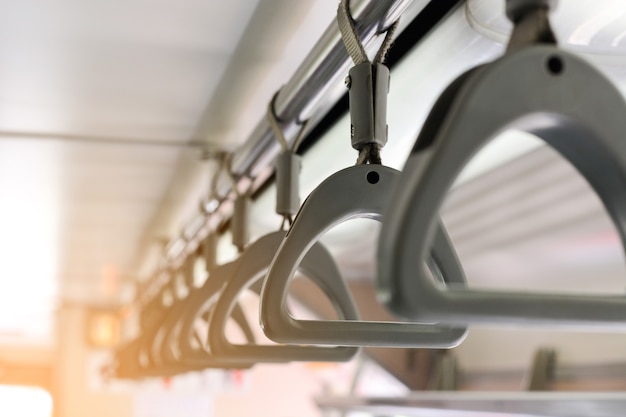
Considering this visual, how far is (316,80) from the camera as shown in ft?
2.76

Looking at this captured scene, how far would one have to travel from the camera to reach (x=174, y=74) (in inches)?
53.1

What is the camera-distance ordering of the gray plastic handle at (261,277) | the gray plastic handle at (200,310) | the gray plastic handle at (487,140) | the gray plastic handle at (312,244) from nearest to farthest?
1. the gray plastic handle at (487,140)
2. the gray plastic handle at (312,244)
3. the gray plastic handle at (261,277)
4. the gray plastic handle at (200,310)

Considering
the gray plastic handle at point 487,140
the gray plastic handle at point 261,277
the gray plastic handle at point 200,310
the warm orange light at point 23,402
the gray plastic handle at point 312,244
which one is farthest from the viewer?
the warm orange light at point 23,402

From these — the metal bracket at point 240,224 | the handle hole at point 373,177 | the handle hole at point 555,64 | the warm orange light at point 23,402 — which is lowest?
the handle hole at point 555,64

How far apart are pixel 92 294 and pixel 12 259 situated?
107 cm

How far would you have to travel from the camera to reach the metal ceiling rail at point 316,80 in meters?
0.67

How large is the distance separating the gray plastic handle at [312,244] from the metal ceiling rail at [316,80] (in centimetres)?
15

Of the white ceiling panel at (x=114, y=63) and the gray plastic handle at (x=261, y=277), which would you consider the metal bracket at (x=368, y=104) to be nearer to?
the gray plastic handle at (x=261, y=277)

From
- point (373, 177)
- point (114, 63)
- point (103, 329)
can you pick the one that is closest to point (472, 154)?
point (373, 177)

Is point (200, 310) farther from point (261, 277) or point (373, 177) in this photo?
point (373, 177)

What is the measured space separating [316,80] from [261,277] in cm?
23

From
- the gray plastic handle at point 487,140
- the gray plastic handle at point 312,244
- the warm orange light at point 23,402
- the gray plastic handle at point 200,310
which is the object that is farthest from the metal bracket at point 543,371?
the warm orange light at point 23,402

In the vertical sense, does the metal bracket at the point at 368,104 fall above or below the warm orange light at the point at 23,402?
below

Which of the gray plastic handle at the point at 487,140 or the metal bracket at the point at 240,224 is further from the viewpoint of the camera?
the metal bracket at the point at 240,224
